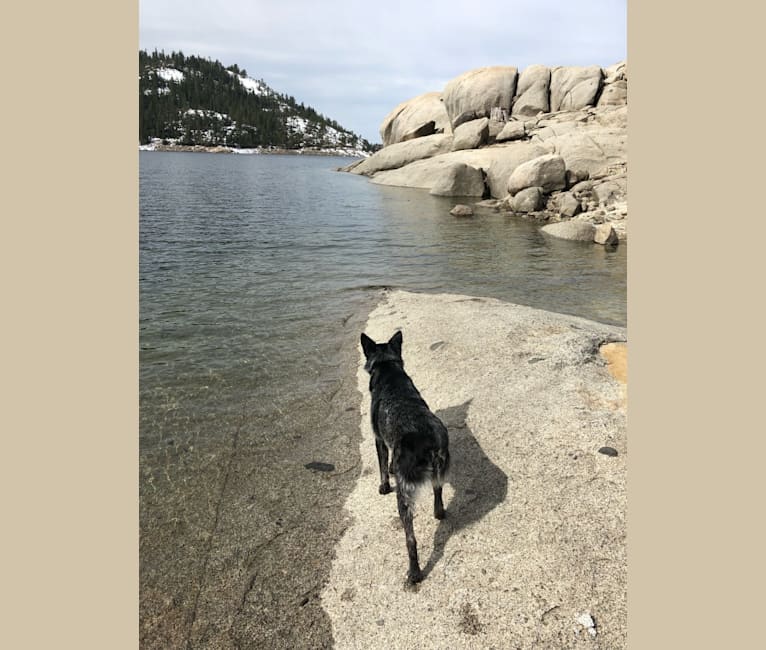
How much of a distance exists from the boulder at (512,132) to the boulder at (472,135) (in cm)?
186

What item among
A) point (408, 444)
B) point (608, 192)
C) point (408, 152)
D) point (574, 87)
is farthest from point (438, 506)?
point (408, 152)

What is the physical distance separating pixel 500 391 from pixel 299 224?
29.2 metres

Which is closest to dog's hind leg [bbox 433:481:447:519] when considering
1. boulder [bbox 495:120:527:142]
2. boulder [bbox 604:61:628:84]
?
boulder [bbox 495:120:527:142]

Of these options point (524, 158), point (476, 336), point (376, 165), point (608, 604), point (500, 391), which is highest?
point (376, 165)

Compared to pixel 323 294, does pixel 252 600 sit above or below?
below

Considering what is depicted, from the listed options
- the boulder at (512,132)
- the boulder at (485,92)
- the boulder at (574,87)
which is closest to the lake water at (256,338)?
the boulder at (512,132)

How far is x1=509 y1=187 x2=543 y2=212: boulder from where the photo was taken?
3969 centimetres

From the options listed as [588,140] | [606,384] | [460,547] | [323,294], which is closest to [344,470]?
[460,547]

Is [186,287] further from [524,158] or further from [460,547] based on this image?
[524,158]

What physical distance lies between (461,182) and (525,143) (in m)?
9.50

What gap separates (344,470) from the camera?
7785 mm

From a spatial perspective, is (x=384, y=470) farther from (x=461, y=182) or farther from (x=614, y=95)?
(x=614, y=95)

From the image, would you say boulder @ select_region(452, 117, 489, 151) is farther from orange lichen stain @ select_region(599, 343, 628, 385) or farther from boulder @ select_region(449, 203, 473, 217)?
orange lichen stain @ select_region(599, 343, 628, 385)

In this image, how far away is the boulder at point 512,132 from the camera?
56.2 meters
